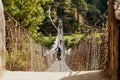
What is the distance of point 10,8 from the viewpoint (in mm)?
10086

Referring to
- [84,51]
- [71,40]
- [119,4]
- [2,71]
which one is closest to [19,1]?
[84,51]

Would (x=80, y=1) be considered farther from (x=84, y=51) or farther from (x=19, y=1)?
(x=84, y=51)

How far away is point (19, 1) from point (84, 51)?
3.50m

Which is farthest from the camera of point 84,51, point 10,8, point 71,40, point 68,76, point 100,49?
point 71,40

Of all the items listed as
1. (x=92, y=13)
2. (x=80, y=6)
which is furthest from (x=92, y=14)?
(x=80, y=6)

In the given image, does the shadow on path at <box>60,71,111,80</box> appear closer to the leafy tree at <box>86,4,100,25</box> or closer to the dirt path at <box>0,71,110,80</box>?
the dirt path at <box>0,71,110,80</box>

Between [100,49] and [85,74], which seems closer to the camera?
[85,74]

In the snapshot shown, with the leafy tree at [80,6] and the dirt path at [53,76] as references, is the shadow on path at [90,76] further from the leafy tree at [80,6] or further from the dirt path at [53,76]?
the leafy tree at [80,6]

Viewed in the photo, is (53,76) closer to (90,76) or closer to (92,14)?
(90,76)

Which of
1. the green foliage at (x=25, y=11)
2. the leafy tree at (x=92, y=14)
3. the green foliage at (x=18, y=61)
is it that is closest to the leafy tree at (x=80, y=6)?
the leafy tree at (x=92, y=14)

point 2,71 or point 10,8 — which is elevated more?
point 10,8

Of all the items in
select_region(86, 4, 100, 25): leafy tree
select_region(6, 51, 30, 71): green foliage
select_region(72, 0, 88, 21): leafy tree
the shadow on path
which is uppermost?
select_region(72, 0, 88, 21): leafy tree

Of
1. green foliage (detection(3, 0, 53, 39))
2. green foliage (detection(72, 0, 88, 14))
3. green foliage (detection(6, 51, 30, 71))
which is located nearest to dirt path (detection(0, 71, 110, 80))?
green foliage (detection(6, 51, 30, 71))

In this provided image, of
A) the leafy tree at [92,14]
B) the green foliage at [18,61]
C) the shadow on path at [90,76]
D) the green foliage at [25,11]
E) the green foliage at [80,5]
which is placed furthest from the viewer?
the leafy tree at [92,14]
